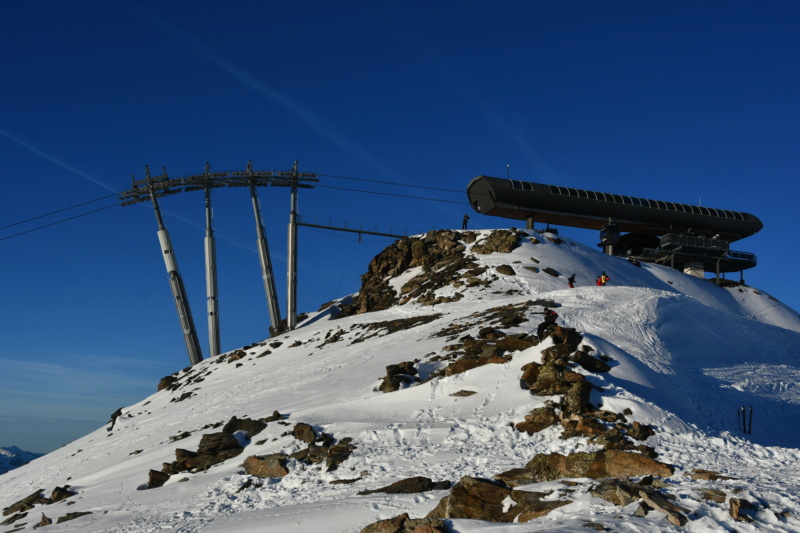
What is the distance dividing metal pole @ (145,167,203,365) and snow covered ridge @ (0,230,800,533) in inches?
583

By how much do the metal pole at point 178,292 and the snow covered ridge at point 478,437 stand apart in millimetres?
14804

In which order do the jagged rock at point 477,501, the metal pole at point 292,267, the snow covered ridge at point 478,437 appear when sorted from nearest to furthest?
the jagged rock at point 477,501, the snow covered ridge at point 478,437, the metal pole at point 292,267

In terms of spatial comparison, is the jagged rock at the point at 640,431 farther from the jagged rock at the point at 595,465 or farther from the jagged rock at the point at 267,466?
the jagged rock at the point at 267,466

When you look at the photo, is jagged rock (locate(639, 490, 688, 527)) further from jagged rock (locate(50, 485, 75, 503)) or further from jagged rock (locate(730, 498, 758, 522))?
jagged rock (locate(50, 485, 75, 503))

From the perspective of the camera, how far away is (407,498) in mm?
14648

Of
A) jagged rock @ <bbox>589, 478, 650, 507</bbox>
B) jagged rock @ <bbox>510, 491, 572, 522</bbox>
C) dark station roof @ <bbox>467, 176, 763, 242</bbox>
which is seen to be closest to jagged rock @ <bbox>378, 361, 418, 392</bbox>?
jagged rock @ <bbox>510, 491, 572, 522</bbox>

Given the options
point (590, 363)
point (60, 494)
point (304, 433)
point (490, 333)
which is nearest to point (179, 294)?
point (490, 333)

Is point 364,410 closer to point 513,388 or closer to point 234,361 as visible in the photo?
point 513,388

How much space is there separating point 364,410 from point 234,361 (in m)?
26.8

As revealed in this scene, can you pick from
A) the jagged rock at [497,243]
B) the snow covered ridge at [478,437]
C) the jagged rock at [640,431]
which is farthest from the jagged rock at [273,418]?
the jagged rock at [497,243]

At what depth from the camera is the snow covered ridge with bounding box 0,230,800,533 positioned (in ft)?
43.6

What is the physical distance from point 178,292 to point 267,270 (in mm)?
7845

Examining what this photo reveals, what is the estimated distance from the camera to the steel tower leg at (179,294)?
57312 mm

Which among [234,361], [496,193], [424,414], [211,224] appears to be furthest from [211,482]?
[496,193]
